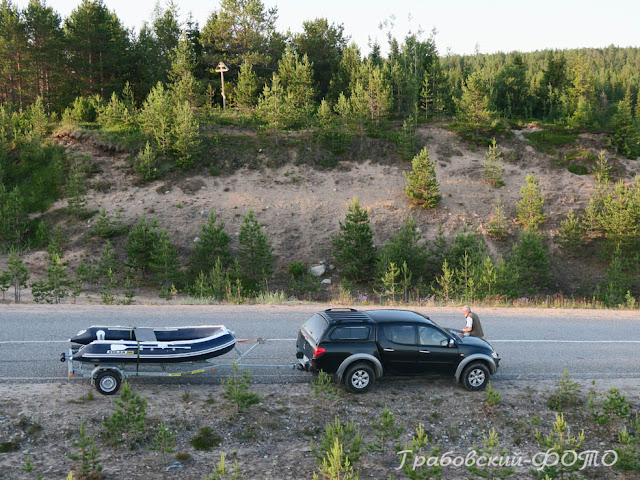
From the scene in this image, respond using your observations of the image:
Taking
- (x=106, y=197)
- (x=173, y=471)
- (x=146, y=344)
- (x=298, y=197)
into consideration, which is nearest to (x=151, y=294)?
(x=106, y=197)

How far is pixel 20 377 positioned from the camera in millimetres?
10148

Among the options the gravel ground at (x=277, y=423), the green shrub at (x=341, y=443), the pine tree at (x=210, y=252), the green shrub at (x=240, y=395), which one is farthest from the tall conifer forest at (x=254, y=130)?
the green shrub at (x=341, y=443)

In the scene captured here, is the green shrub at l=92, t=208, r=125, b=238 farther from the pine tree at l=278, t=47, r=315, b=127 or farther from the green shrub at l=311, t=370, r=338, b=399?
the green shrub at l=311, t=370, r=338, b=399

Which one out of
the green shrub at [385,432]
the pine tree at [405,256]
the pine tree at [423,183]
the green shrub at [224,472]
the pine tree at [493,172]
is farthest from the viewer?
the pine tree at [493,172]

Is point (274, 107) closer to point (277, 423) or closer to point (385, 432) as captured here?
point (277, 423)

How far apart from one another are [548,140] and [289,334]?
41618 millimetres

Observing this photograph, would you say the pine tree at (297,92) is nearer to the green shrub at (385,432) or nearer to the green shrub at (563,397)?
the green shrub at (563,397)

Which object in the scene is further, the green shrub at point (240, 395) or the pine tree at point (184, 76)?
the pine tree at point (184, 76)

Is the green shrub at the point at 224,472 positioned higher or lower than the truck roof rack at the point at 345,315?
lower

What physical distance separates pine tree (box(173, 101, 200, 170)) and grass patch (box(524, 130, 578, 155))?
3042 centimetres

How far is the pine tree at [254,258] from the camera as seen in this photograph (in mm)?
29906

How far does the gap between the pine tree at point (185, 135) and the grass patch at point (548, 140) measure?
30.4 metres

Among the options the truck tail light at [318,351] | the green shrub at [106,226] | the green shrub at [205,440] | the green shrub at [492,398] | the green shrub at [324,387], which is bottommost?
the green shrub at [205,440]

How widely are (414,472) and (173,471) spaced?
369cm
